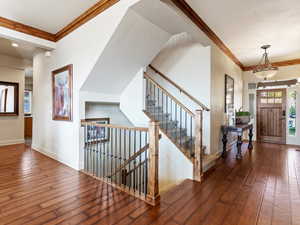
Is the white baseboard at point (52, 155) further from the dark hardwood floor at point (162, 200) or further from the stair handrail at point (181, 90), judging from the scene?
the stair handrail at point (181, 90)

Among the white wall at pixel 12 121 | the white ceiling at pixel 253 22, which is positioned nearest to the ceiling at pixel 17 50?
the white wall at pixel 12 121

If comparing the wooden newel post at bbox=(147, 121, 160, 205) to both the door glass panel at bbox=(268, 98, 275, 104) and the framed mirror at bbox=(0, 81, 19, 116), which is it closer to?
the framed mirror at bbox=(0, 81, 19, 116)

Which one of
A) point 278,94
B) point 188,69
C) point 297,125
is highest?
point 188,69

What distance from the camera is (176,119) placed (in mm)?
4387

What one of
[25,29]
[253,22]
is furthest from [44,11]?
[253,22]

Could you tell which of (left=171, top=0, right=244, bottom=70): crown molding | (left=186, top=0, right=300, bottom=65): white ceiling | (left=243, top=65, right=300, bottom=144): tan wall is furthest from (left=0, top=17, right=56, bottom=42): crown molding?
(left=243, top=65, right=300, bottom=144): tan wall

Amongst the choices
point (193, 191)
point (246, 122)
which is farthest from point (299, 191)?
point (246, 122)

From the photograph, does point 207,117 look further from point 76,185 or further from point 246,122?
point 76,185

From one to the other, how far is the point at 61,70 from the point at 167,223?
350 cm

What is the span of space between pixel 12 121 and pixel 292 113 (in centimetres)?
935

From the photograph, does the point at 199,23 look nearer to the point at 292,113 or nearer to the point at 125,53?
the point at 125,53

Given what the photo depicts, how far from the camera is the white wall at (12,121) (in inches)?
205

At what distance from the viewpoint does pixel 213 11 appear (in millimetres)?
2789

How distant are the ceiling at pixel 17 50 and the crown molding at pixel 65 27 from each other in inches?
37.1
